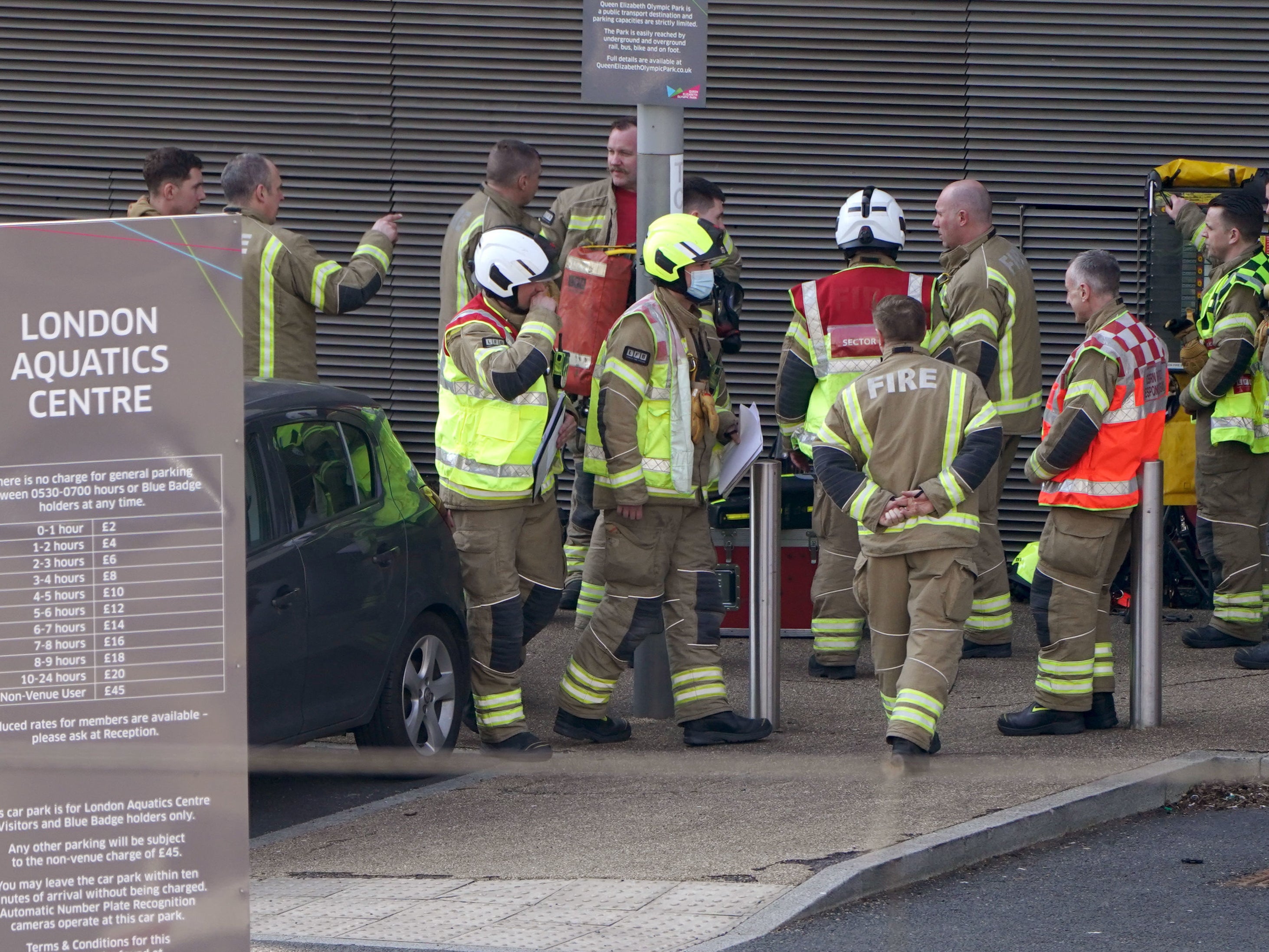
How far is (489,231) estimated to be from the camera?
7.16 m

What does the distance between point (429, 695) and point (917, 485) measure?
213cm

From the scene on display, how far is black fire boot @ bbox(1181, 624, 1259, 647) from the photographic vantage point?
9414 mm

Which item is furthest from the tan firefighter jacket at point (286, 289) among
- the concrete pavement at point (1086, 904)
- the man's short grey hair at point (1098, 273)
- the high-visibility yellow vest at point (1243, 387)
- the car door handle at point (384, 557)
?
the high-visibility yellow vest at point (1243, 387)

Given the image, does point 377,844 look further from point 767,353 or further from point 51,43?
point 51,43

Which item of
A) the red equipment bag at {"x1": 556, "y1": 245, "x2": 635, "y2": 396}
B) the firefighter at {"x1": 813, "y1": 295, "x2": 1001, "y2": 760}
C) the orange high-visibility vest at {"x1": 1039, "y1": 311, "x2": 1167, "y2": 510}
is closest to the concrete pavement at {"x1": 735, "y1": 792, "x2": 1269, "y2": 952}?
the firefighter at {"x1": 813, "y1": 295, "x2": 1001, "y2": 760}

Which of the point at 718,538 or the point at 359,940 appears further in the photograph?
the point at 718,538

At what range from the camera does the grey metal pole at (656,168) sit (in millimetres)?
7898

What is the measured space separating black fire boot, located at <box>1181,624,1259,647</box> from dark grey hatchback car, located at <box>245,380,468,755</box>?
409 centimetres

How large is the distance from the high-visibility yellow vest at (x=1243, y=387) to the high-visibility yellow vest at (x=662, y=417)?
124 inches

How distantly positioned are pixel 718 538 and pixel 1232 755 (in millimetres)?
3206

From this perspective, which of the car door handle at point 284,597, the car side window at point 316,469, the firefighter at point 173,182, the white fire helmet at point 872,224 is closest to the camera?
the car door handle at point 284,597

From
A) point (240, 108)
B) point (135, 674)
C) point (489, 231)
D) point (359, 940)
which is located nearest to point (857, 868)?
point (359, 940)

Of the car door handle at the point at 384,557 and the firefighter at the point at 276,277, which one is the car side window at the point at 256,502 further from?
the firefighter at the point at 276,277

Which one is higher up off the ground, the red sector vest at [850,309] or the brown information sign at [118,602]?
the red sector vest at [850,309]
